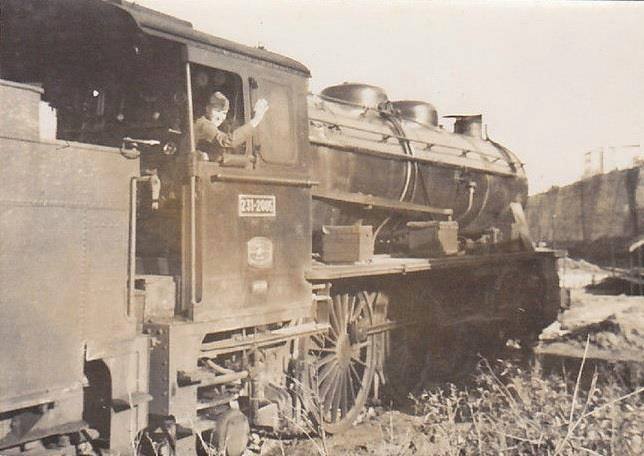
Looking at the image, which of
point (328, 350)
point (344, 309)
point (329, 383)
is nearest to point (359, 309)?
point (344, 309)

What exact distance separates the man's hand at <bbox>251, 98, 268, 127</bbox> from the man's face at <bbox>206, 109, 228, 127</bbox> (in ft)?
0.75

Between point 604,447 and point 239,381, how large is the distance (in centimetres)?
246

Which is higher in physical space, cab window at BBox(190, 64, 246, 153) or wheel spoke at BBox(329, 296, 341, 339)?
cab window at BBox(190, 64, 246, 153)

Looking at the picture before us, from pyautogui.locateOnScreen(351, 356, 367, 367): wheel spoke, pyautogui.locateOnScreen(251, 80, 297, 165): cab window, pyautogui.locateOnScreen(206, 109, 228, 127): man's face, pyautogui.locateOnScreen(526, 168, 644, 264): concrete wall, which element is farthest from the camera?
pyautogui.locateOnScreen(526, 168, 644, 264): concrete wall

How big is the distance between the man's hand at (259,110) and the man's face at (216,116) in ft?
0.75

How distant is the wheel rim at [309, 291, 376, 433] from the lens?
241 inches

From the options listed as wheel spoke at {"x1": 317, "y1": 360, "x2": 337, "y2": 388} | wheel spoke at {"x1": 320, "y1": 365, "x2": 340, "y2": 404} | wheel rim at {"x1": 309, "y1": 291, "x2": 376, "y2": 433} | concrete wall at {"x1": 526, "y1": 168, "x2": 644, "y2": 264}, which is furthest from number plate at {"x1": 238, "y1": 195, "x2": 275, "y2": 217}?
concrete wall at {"x1": 526, "y1": 168, "x2": 644, "y2": 264}

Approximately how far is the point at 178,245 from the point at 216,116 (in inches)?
36.3

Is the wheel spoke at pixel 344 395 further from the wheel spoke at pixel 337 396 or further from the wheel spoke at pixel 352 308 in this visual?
the wheel spoke at pixel 352 308

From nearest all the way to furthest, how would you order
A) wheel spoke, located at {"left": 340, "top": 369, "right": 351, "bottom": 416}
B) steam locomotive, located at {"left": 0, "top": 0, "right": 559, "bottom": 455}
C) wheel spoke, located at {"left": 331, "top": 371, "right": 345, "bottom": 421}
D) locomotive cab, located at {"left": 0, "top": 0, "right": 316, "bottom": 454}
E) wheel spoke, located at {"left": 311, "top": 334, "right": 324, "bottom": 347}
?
1. steam locomotive, located at {"left": 0, "top": 0, "right": 559, "bottom": 455}
2. locomotive cab, located at {"left": 0, "top": 0, "right": 316, "bottom": 454}
3. wheel spoke, located at {"left": 311, "top": 334, "right": 324, "bottom": 347}
4. wheel spoke, located at {"left": 331, "top": 371, "right": 345, "bottom": 421}
5. wheel spoke, located at {"left": 340, "top": 369, "right": 351, "bottom": 416}

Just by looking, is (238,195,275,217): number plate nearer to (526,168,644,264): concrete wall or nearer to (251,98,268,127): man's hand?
(251,98,268,127): man's hand

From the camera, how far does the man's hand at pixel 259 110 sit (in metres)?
4.80

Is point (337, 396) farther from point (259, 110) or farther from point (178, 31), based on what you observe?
point (178, 31)

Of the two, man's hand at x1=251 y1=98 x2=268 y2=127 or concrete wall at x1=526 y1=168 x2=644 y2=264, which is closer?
man's hand at x1=251 y1=98 x2=268 y2=127
